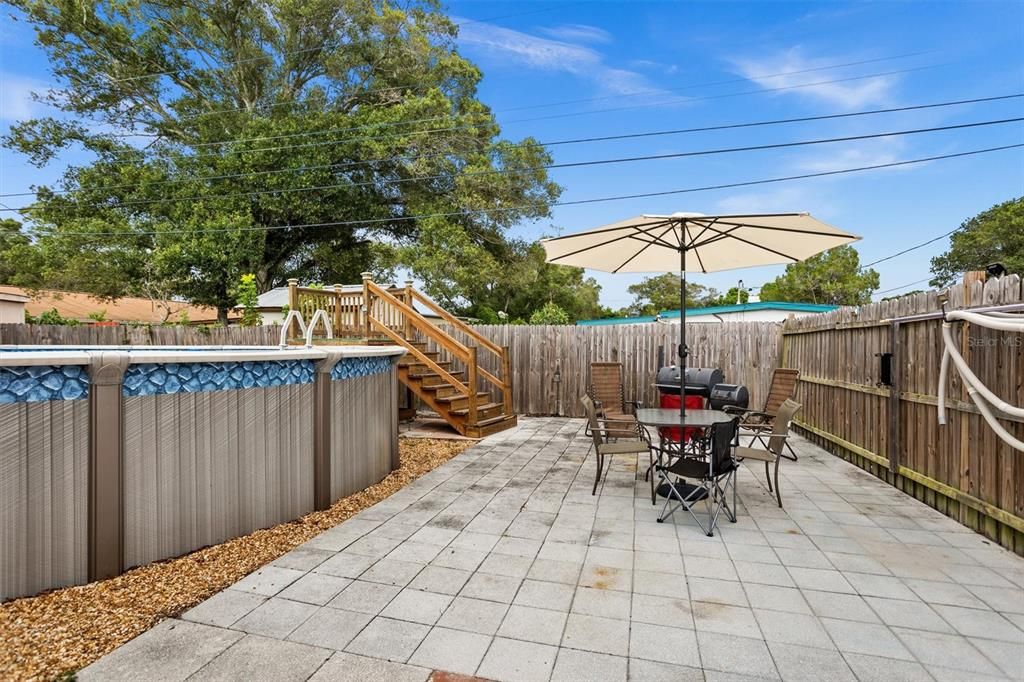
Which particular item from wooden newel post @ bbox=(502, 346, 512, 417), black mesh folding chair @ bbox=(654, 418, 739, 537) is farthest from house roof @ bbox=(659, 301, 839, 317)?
black mesh folding chair @ bbox=(654, 418, 739, 537)

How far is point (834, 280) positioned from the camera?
31875 millimetres

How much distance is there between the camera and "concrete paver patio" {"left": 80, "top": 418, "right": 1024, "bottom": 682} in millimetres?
2025

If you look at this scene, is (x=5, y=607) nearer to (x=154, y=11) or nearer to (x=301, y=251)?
(x=301, y=251)

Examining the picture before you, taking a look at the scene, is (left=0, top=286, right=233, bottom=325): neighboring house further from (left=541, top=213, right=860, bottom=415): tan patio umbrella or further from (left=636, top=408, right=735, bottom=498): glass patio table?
(left=636, top=408, right=735, bottom=498): glass patio table

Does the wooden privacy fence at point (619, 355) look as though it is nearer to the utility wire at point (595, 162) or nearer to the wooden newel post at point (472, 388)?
the wooden newel post at point (472, 388)

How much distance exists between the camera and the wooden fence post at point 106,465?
2.56 metres

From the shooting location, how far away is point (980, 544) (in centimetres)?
329

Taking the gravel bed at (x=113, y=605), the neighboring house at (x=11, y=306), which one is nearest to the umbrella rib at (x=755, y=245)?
the gravel bed at (x=113, y=605)

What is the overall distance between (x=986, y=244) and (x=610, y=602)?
3340 centimetres

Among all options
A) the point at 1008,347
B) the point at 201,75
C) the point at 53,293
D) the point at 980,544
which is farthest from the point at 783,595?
the point at 53,293

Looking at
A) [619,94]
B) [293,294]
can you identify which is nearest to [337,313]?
[293,294]

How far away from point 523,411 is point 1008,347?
23.8 feet

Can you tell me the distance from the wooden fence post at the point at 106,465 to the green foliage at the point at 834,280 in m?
35.0

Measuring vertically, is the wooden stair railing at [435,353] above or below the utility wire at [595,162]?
below
